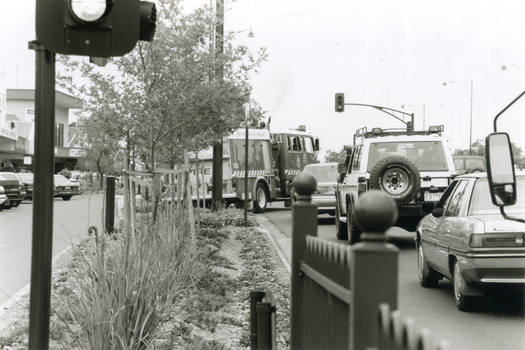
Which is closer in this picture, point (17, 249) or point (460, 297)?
point (460, 297)

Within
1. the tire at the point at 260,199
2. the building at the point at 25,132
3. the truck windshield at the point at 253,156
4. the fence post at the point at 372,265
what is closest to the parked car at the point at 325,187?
the tire at the point at 260,199

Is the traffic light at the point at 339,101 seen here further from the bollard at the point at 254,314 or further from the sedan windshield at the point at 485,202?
the bollard at the point at 254,314

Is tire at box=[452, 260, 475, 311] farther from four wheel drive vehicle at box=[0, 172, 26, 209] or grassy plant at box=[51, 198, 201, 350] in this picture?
four wheel drive vehicle at box=[0, 172, 26, 209]

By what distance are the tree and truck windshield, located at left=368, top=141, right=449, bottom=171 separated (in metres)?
3.67

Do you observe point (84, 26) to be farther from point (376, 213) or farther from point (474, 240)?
point (474, 240)

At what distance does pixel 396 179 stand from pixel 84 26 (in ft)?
28.8

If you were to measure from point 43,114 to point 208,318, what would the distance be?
9.85 ft

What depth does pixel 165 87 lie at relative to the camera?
944cm

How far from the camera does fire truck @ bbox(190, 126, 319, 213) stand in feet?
79.2

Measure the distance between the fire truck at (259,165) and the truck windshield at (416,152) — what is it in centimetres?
1050

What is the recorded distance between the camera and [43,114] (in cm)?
342

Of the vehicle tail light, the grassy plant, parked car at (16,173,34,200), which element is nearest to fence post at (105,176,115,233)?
the grassy plant

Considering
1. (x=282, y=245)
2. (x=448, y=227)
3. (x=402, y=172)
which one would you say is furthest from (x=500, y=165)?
(x=282, y=245)

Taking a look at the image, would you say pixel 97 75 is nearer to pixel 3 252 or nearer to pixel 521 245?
pixel 3 252
